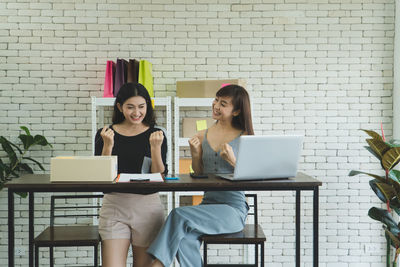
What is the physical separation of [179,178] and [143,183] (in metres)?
0.30

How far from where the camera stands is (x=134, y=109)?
2654mm

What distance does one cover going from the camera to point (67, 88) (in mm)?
4219

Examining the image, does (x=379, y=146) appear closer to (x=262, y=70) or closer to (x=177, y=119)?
(x=262, y=70)

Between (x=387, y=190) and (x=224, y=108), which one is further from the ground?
(x=224, y=108)

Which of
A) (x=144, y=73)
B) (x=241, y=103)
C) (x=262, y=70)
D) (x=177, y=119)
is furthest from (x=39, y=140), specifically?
(x=262, y=70)

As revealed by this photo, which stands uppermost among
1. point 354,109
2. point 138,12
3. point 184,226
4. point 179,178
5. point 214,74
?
point 138,12

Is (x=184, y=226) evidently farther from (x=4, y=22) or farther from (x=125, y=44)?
(x=4, y=22)

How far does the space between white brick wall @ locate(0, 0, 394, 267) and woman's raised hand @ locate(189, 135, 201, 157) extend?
1.62 metres

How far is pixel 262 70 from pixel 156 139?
6.79ft

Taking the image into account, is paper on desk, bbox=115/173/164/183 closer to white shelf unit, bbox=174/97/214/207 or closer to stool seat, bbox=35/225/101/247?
stool seat, bbox=35/225/101/247

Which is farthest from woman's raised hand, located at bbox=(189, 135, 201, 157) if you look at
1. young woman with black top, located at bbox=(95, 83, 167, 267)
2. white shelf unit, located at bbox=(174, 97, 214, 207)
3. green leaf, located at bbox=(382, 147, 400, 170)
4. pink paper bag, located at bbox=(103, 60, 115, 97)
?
green leaf, located at bbox=(382, 147, 400, 170)

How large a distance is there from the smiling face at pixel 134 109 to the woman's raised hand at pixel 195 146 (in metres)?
0.36

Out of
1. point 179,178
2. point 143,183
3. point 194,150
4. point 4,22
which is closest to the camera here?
point 143,183

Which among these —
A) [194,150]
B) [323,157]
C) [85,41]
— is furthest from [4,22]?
[323,157]
